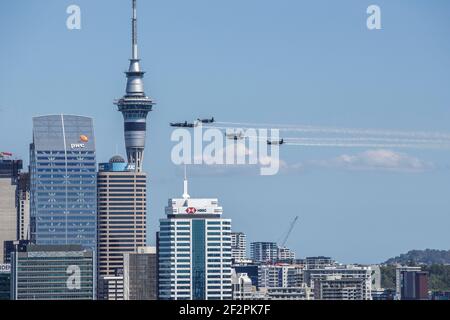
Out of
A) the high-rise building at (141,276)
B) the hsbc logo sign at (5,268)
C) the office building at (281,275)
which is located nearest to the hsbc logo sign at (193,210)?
the high-rise building at (141,276)

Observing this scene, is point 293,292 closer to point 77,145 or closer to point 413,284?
point 413,284

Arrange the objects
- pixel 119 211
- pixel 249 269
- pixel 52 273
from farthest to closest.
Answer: pixel 119 211, pixel 249 269, pixel 52 273

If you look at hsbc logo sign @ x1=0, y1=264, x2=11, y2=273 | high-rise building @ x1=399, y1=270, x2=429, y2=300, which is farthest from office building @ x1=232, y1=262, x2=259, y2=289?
high-rise building @ x1=399, y1=270, x2=429, y2=300

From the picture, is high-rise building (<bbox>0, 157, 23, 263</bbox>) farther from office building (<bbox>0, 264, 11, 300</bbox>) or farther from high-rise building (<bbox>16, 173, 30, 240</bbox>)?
office building (<bbox>0, 264, 11, 300</bbox>)

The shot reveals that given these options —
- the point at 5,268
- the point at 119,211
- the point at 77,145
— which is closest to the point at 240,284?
the point at 5,268

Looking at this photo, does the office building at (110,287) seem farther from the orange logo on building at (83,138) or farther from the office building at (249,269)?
the orange logo on building at (83,138)
